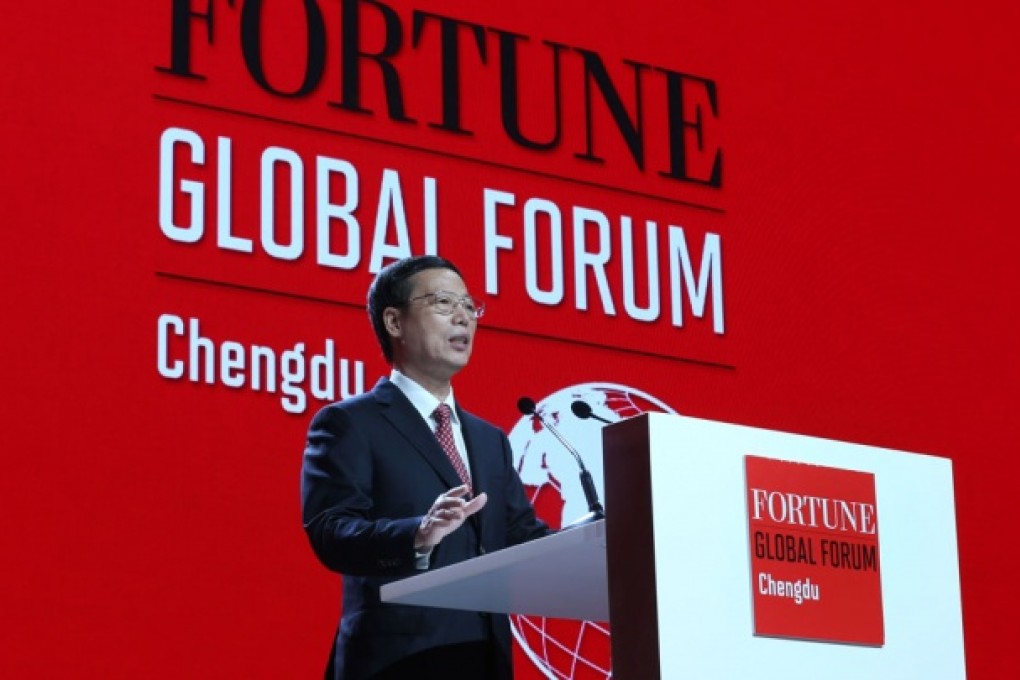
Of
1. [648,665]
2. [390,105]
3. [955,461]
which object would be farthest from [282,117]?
[648,665]

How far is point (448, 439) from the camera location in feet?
10.1

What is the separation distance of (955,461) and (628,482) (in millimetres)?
3561

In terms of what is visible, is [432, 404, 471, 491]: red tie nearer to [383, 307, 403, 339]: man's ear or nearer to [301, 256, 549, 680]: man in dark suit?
[301, 256, 549, 680]: man in dark suit

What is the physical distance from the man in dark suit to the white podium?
0.76m

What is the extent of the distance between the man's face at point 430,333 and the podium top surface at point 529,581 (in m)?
0.66

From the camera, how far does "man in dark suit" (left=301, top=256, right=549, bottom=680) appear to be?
2801 millimetres

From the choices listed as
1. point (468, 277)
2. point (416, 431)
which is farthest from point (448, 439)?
point (468, 277)

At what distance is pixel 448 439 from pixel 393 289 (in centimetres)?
33

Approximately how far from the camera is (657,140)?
4.80 metres

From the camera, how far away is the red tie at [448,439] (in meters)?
3.05

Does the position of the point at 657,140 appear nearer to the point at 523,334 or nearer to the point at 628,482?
the point at 523,334

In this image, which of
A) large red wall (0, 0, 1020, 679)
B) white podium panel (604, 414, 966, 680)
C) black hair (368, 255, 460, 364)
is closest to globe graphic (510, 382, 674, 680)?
large red wall (0, 0, 1020, 679)

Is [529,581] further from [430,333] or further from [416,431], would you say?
[430,333]

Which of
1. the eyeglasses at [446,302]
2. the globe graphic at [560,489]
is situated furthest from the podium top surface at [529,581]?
the globe graphic at [560,489]
